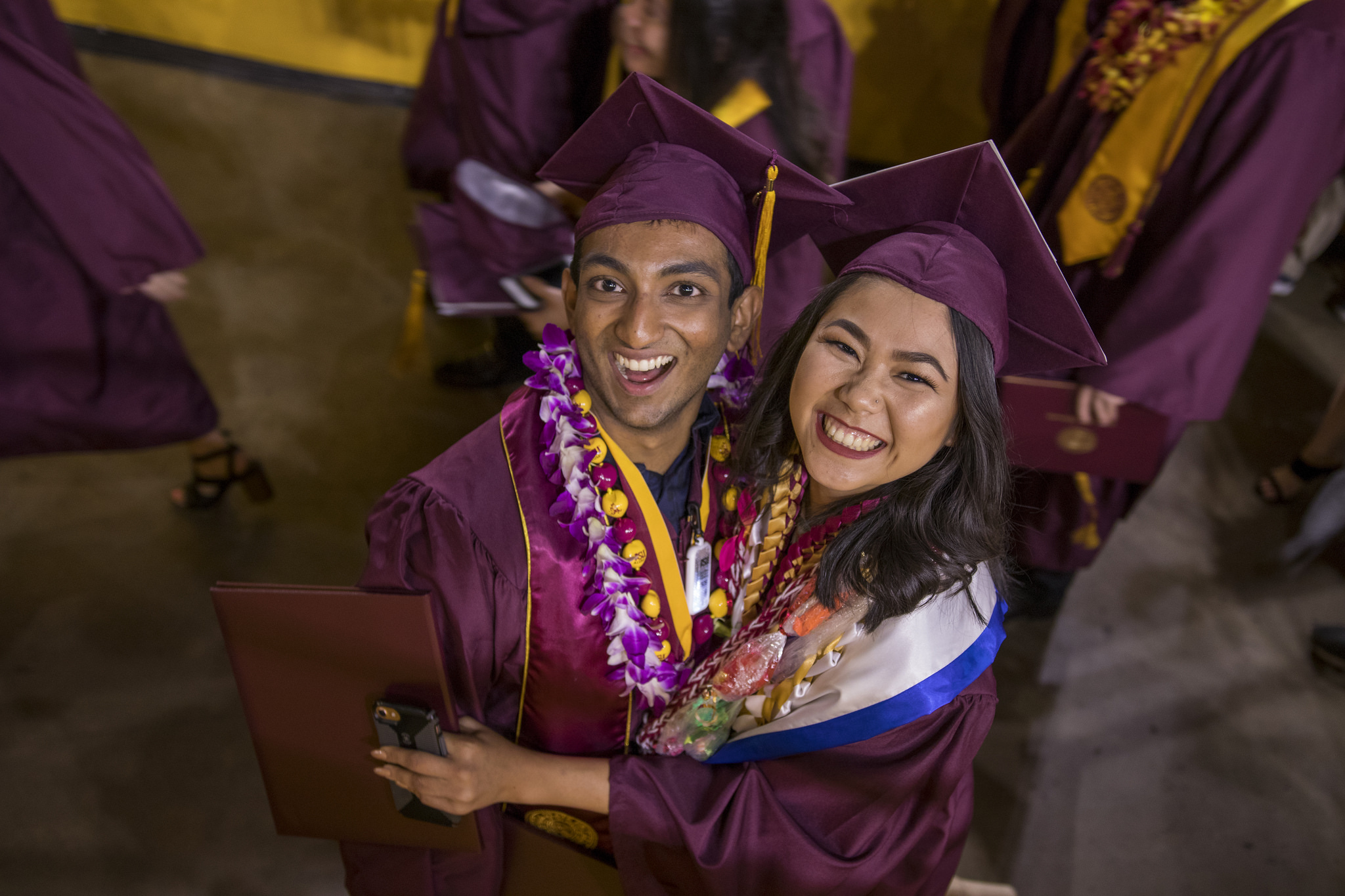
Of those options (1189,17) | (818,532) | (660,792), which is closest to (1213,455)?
(1189,17)

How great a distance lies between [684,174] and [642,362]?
0.33 meters

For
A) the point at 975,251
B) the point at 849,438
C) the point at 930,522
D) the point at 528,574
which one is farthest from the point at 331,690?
the point at 975,251

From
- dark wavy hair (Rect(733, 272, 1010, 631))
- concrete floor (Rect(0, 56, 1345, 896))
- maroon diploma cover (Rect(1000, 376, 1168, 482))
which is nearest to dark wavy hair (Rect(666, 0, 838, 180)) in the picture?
maroon diploma cover (Rect(1000, 376, 1168, 482))

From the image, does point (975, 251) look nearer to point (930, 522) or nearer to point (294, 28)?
point (930, 522)

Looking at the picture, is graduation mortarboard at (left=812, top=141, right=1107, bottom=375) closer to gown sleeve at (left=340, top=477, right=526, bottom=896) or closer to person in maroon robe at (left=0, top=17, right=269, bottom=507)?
gown sleeve at (left=340, top=477, right=526, bottom=896)

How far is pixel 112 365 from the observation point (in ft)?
8.43

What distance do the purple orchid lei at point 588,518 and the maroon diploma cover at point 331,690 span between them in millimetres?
329

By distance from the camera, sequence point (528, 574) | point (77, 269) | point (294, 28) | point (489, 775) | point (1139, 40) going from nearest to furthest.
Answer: point (489, 775) < point (528, 574) < point (1139, 40) < point (77, 269) < point (294, 28)

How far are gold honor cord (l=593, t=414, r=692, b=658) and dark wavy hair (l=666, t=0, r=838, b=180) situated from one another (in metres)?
1.17

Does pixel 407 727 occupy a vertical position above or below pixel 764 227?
below

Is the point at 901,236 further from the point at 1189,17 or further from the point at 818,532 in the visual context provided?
the point at 1189,17

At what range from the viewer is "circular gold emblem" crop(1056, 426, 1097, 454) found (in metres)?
2.31

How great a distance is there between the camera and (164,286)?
253 centimetres

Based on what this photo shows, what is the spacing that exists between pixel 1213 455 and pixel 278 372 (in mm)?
4200
